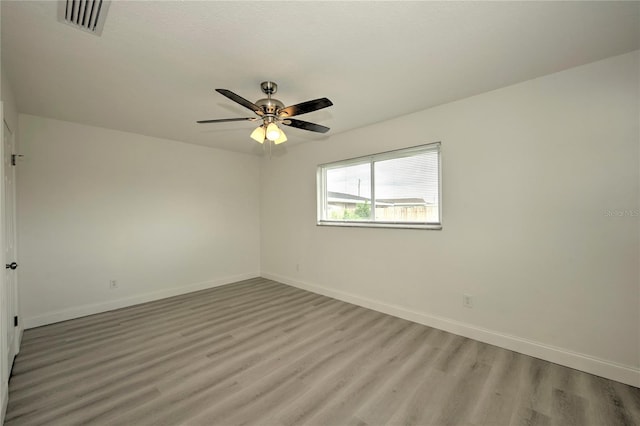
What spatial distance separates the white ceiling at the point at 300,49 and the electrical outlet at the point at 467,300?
2083 millimetres

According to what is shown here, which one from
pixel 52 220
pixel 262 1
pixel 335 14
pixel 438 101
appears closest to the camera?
pixel 262 1

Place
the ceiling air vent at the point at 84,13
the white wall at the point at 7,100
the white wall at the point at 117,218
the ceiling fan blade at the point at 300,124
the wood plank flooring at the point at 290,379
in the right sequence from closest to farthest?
1. the ceiling air vent at the point at 84,13
2. the wood plank flooring at the point at 290,379
3. the white wall at the point at 7,100
4. the ceiling fan blade at the point at 300,124
5. the white wall at the point at 117,218

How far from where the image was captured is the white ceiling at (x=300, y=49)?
1.61 metres

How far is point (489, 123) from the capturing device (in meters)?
2.66

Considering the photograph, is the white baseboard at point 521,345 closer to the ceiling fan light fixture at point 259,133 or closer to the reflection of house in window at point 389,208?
the reflection of house in window at point 389,208

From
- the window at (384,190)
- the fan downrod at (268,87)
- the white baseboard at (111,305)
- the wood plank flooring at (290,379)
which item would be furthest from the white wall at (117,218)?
the fan downrod at (268,87)

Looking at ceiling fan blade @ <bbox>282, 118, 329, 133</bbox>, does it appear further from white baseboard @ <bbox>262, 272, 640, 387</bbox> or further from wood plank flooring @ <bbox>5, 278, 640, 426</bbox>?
white baseboard @ <bbox>262, 272, 640, 387</bbox>

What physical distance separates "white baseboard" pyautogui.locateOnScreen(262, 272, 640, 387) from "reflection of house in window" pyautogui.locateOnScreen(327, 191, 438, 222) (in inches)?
44.2

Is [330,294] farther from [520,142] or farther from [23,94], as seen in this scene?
[23,94]

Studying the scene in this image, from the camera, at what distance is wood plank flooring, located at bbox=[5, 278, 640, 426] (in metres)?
1.73

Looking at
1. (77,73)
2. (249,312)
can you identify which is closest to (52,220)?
(77,73)

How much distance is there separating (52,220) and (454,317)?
4.87m

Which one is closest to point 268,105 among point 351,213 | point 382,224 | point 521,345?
point 382,224

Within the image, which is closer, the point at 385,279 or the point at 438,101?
the point at 438,101
